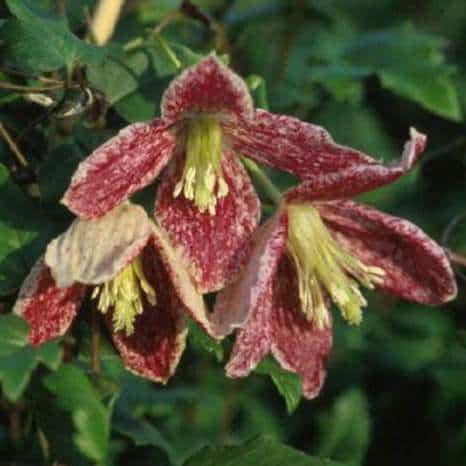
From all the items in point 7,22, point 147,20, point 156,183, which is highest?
point 7,22

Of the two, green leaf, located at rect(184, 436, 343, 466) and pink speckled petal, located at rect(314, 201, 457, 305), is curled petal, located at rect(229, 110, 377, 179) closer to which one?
pink speckled petal, located at rect(314, 201, 457, 305)

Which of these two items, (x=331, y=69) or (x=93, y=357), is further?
(x=331, y=69)

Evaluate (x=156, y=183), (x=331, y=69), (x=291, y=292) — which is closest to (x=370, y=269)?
(x=291, y=292)

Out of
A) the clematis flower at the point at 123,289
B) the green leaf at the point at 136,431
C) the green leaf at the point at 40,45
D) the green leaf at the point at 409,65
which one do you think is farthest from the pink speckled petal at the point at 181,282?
the green leaf at the point at 409,65

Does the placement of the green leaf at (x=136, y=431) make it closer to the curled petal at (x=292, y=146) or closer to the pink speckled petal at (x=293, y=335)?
the pink speckled petal at (x=293, y=335)

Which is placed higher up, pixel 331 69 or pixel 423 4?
pixel 331 69

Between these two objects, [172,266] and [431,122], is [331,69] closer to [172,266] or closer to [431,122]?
[172,266]
